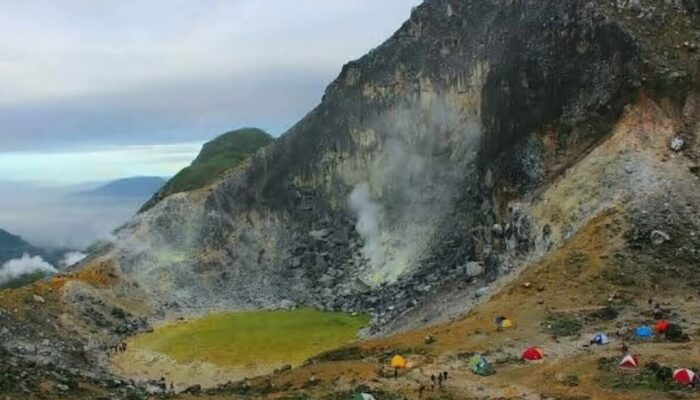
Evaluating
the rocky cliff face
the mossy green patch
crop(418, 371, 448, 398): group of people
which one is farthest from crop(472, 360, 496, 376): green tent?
the mossy green patch

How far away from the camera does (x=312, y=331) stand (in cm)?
8531

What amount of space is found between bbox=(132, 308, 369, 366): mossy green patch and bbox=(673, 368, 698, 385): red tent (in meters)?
39.8

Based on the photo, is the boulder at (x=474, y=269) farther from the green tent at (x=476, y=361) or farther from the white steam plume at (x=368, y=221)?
the green tent at (x=476, y=361)

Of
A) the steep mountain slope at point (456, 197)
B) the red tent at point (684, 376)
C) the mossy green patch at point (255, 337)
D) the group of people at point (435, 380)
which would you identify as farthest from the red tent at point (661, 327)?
the mossy green patch at point (255, 337)

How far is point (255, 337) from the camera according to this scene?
8394 cm

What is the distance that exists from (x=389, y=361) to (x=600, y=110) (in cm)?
3837

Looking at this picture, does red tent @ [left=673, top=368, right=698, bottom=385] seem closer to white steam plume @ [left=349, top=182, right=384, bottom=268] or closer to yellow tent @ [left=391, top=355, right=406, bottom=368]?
yellow tent @ [left=391, top=355, right=406, bottom=368]

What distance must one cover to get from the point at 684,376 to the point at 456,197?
61.2m

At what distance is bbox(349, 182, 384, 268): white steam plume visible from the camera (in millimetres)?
103375

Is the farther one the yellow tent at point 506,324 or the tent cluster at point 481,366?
the yellow tent at point 506,324

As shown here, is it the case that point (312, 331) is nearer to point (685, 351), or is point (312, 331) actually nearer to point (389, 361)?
point (389, 361)

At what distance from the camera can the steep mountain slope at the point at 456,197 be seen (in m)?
64.1

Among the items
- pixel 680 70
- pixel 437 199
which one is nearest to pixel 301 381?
pixel 680 70

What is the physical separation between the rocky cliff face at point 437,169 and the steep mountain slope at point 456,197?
22cm
